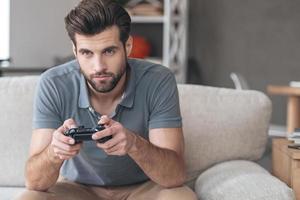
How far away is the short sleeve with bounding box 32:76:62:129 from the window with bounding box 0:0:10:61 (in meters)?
Result: 3.99

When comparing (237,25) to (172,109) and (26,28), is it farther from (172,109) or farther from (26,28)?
(172,109)

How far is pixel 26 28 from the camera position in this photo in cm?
615

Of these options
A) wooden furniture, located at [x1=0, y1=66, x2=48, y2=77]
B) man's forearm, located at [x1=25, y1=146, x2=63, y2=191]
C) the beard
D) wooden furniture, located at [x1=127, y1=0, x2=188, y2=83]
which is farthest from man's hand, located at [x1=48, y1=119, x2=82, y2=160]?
wooden furniture, located at [x1=127, y1=0, x2=188, y2=83]

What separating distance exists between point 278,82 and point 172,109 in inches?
152

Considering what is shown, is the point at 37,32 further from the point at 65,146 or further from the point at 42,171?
the point at 65,146

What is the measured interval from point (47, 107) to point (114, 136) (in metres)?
0.40

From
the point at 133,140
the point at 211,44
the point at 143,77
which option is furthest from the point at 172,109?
the point at 211,44

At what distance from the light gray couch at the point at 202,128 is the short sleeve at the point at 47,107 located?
1.31 feet

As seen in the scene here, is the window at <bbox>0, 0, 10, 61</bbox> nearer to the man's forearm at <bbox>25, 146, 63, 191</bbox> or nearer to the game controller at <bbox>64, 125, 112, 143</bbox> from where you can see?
the man's forearm at <bbox>25, 146, 63, 191</bbox>

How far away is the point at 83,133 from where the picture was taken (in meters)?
1.77

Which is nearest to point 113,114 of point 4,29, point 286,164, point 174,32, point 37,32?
point 286,164

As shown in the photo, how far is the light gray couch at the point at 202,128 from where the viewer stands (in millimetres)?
2467

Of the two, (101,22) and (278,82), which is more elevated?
(101,22)

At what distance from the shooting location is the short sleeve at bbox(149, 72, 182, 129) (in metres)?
2.08
